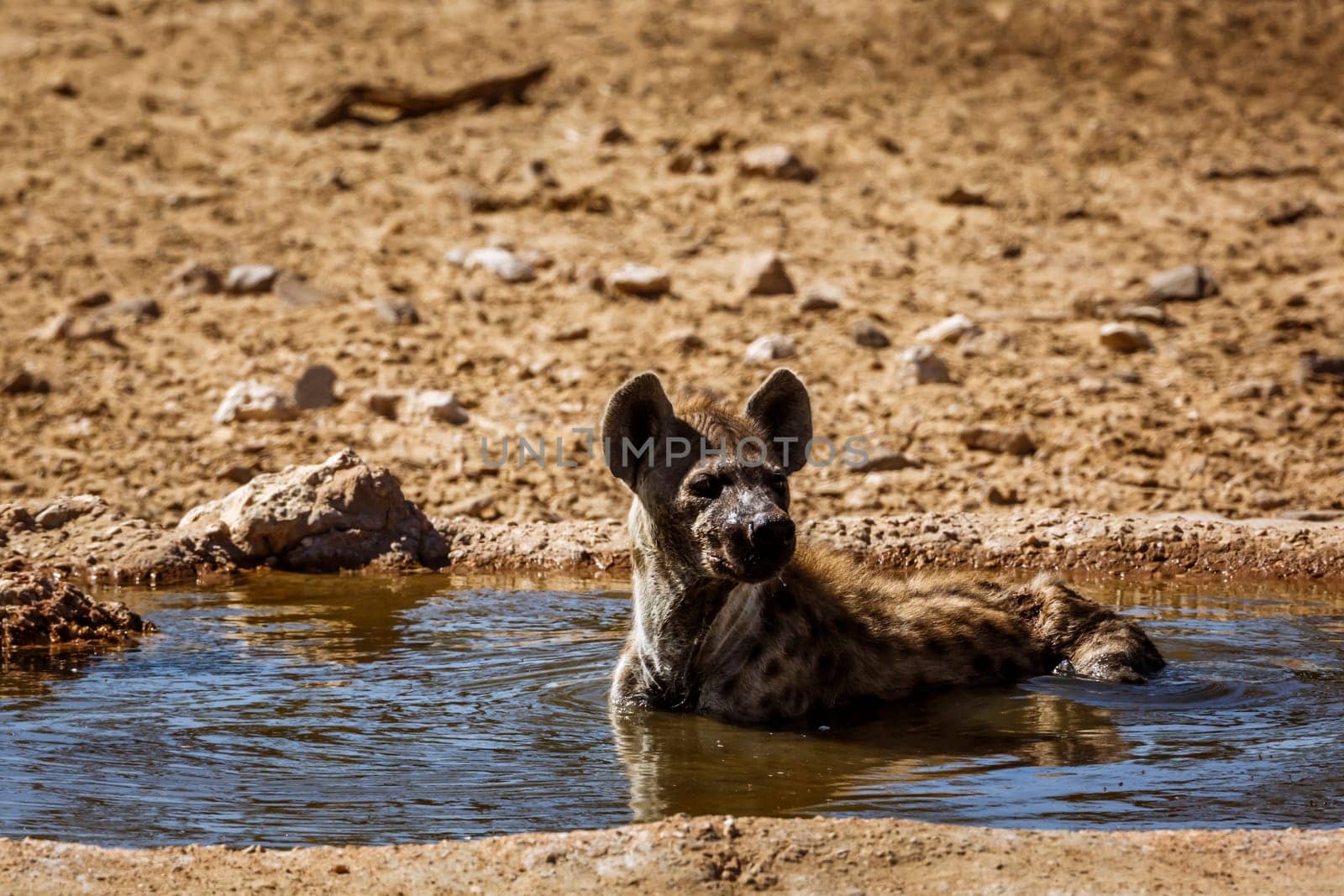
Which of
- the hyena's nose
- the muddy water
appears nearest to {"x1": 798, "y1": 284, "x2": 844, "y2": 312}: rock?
the muddy water

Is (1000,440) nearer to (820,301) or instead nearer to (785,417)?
(820,301)

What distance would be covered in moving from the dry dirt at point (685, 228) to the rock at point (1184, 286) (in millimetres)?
122

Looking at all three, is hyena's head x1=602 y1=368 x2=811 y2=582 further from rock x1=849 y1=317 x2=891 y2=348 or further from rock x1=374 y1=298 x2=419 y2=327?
rock x1=374 y1=298 x2=419 y2=327

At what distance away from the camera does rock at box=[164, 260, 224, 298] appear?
39.5ft

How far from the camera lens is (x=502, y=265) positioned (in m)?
12.0

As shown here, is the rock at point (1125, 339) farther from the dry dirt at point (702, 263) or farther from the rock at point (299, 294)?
the rock at point (299, 294)

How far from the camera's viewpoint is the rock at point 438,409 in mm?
9805

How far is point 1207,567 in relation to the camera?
7.68 meters

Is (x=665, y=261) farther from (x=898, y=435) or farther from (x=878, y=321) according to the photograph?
(x=898, y=435)

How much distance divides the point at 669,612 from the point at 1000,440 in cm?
423

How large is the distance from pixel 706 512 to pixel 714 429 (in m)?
0.31

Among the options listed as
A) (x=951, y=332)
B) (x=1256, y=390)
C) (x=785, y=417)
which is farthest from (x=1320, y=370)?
(x=785, y=417)

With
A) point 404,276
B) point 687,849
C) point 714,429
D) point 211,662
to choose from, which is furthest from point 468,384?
point 687,849

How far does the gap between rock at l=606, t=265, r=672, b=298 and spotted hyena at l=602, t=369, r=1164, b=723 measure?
18.6 feet
